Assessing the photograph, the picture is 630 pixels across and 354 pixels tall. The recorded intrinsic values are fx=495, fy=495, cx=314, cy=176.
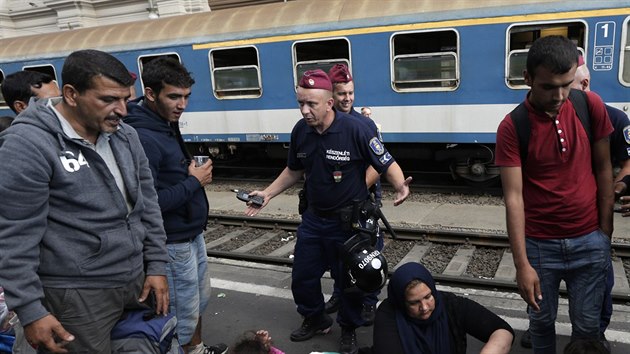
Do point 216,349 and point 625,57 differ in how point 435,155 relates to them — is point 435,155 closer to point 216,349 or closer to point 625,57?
point 625,57

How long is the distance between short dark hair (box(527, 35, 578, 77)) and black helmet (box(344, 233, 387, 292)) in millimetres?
1476

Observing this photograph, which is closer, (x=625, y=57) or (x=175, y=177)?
(x=175, y=177)

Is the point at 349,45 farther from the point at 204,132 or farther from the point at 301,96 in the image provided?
the point at 301,96

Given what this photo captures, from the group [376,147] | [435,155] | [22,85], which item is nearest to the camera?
[376,147]

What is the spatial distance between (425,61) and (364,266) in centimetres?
565

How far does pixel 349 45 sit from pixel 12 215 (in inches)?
283

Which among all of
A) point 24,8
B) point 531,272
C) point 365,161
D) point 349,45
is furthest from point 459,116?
point 24,8

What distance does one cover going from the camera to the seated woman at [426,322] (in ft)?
8.45

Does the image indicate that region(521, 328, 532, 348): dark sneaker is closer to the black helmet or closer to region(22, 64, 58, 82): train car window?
the black helmet

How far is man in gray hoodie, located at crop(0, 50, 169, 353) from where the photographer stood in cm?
185

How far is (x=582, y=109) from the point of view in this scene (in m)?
2.41

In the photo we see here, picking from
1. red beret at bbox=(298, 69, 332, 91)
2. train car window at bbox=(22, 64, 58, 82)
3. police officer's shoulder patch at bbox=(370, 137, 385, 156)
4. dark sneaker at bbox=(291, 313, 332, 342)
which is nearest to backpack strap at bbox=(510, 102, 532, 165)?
police officer's shoulder patch at bbox=(370, 137, 385, 156)

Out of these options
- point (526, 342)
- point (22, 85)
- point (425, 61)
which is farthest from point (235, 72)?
point (526, 342)

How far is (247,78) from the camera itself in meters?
9.47
